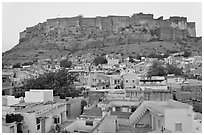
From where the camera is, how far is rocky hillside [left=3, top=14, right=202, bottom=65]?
4141 centimetres

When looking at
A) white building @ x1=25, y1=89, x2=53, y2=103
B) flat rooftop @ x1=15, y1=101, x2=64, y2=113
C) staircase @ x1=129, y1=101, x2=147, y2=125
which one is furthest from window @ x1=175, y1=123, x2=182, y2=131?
white building @ x1=25, y1=89, x2=53, y2=103

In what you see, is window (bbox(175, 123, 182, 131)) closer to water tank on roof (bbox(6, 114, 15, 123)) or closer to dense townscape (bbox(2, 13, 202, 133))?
dense townscape (bbox(2, 13, 202, 133))

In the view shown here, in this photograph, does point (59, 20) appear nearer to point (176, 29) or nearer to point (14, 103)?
point (176, 29)

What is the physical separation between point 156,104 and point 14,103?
14.1 feet

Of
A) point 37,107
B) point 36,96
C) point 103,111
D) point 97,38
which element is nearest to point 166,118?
point 103,111

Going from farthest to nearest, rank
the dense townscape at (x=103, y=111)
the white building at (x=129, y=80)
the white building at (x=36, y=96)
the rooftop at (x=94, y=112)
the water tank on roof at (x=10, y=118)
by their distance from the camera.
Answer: the white building at (x=129, y=80)
the white building at (x=36, y=96)
the rooftop at (x=94, y=112)
the water tank on roof at (x=10, y=118)
the dense townscape at (x=103, y=111)

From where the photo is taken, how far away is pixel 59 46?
4550 cm

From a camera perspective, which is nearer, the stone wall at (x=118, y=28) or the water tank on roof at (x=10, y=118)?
the water tank on roof at (x=10, y=118)

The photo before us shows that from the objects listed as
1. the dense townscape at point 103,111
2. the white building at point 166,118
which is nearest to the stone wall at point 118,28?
the dense townscape at point 103,111

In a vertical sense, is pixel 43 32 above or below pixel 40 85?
above

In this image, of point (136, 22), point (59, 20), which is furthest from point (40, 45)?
point (136, 22)

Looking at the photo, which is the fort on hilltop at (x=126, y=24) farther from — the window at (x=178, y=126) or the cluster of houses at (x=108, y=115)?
the window at (x=178, y=126)

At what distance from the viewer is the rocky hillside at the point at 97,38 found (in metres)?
41.4

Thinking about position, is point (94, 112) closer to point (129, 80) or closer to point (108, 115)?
point (108, 115)
